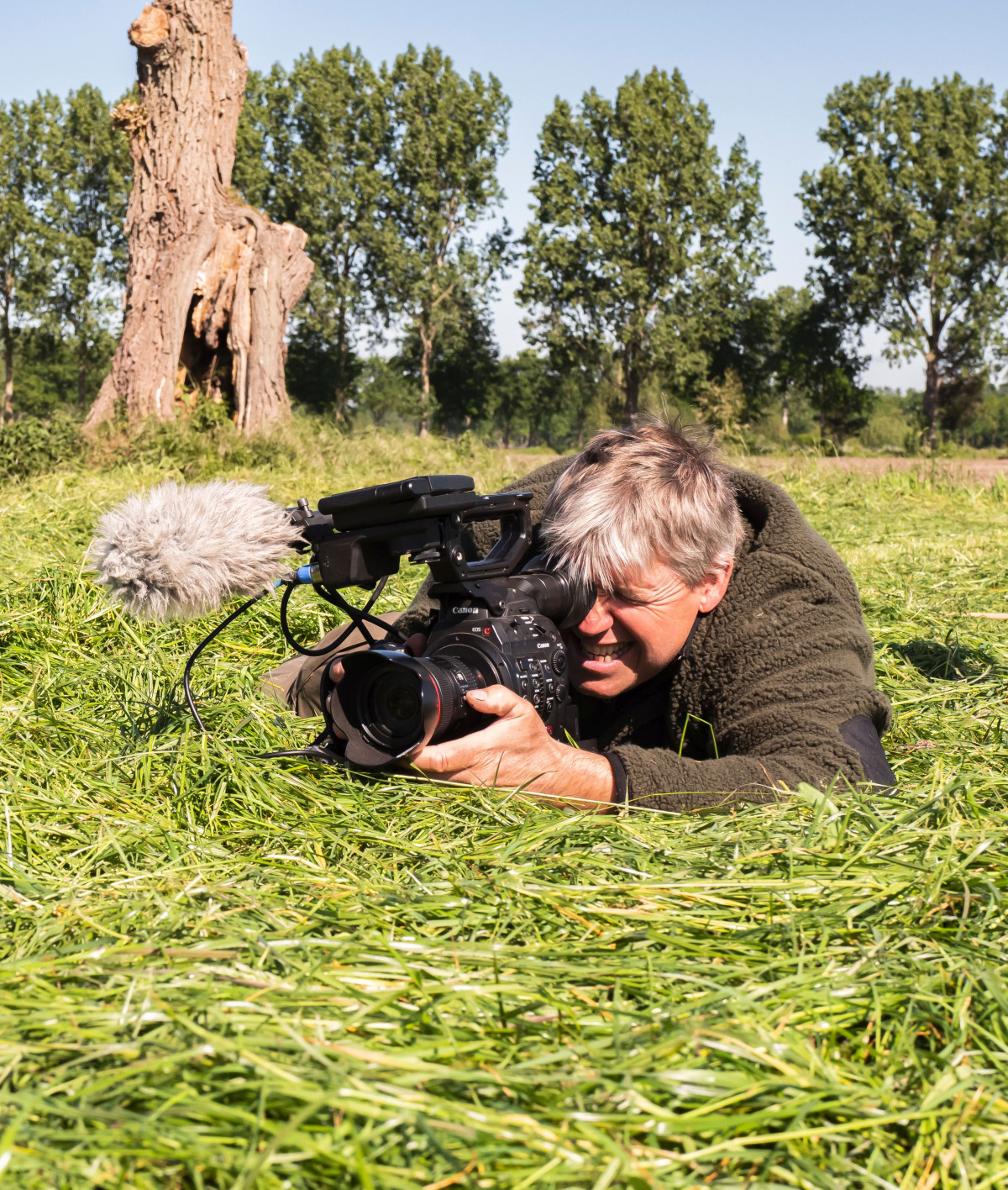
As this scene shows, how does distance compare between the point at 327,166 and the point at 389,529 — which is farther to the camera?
the point at 327,166

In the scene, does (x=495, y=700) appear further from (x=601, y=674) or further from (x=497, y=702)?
(x=601, y=674)

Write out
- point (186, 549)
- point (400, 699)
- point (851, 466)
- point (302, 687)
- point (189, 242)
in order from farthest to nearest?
point (851, 466) → point (189, 242) → point (302, 687) → point (400, 699) → point (186, 549)

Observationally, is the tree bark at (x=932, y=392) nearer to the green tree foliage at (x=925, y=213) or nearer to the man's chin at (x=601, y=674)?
the green tree foliage at (x=925, y=213)

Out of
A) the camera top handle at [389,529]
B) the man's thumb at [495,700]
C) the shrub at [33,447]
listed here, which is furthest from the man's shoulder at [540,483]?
the shrub at [33,447]

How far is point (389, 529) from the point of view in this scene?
1968 millimetres

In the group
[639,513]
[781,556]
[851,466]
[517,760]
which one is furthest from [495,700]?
[851,466]

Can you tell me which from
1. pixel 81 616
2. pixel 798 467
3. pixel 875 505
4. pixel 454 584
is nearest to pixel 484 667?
pixel 454 584

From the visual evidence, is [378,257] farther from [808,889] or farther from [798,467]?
[808,889]

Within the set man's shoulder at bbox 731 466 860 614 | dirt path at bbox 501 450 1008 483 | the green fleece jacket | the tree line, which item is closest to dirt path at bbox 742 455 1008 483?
dirt path at bbox 501 450 1008 483

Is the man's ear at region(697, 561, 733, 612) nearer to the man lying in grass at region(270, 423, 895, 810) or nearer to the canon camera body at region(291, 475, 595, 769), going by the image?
the man lying in grass at region(270, 423, 895, 810)

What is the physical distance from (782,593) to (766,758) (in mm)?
524

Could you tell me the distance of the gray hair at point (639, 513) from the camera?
7.63ft

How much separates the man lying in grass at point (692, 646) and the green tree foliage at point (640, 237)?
3763 centimetres

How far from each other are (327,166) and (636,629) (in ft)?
145
